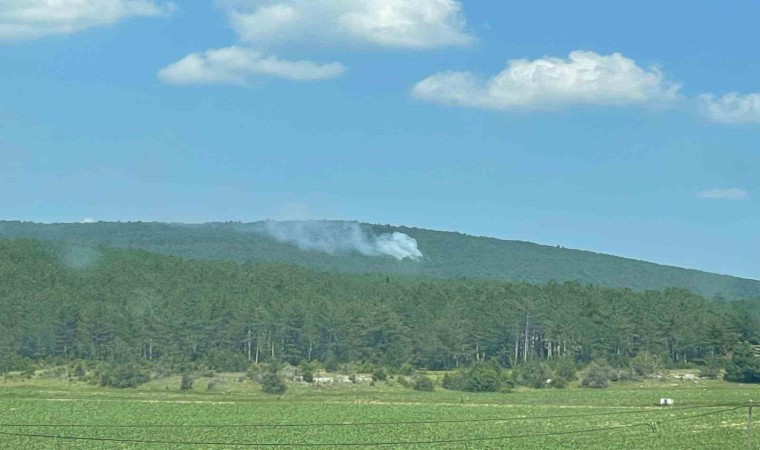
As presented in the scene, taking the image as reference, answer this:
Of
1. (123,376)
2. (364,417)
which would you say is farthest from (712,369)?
(123,376)

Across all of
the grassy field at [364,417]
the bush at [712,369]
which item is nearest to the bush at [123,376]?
the grassy field at [364,417]

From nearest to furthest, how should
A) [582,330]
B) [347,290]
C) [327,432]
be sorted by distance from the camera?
[327,432] < [582,330] < [347,290]

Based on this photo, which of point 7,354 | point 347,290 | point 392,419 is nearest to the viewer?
point 392,419

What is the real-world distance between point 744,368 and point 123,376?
171ft

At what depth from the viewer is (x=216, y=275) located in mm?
155250

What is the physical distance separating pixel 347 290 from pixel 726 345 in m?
49.7

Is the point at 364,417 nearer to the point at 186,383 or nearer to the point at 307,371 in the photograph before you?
the point at 186,383

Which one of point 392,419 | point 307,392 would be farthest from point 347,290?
point 392,419

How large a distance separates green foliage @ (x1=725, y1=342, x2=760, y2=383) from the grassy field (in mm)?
5308

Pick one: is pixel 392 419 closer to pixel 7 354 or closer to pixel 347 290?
pixel 7 354

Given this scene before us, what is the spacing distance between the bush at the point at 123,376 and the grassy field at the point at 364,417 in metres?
1.25

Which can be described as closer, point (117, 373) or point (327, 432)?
point (327, 432)

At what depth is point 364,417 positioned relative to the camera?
230ft

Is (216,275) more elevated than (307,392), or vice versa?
(216,275)
